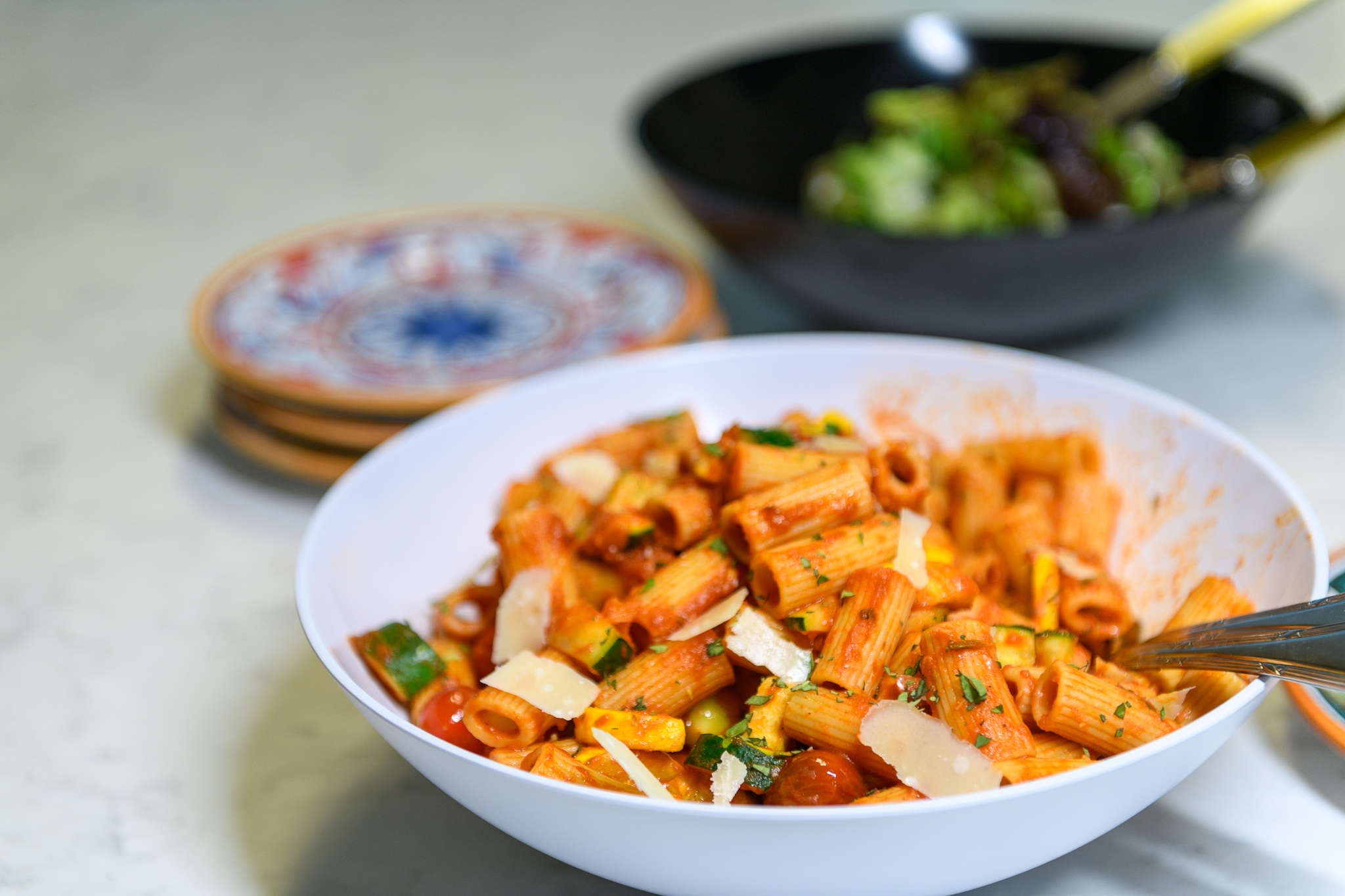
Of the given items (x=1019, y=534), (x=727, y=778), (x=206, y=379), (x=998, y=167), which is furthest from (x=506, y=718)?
(x=998, y=167)

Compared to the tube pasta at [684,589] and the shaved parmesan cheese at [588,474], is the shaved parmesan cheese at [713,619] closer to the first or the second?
the tube pasta at [684,589]

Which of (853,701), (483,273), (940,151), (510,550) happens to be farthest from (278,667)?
(940,151)

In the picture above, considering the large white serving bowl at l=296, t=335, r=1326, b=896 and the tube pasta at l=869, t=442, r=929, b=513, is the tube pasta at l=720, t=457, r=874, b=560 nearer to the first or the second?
the tube pasta at l=869, t=442, r=929, b=513

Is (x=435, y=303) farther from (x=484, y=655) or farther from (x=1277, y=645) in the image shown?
(x=1277, y=645)

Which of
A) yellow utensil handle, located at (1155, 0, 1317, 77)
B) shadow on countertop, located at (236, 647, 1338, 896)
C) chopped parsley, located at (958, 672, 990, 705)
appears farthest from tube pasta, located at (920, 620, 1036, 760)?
yellow utensil handle, located at (1155, 0, 1317, 77)

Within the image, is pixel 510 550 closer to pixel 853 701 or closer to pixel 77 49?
pixel 853 701
